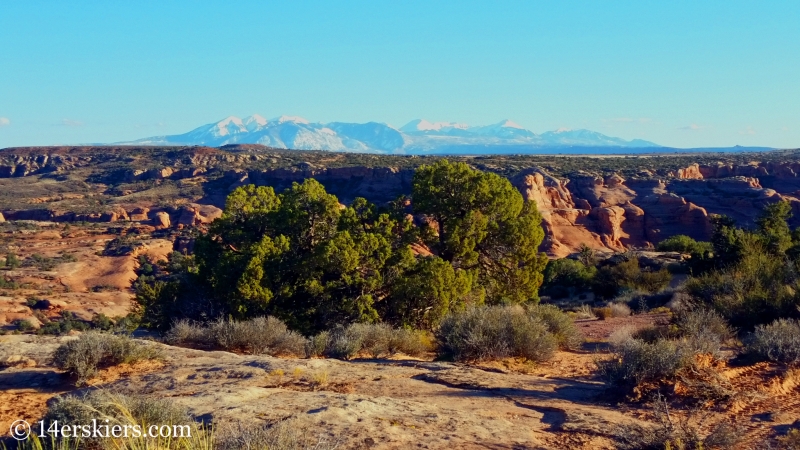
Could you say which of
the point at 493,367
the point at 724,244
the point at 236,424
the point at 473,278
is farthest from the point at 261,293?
the point at 724,244

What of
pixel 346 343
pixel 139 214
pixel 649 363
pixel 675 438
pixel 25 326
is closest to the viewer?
pixel 675 438

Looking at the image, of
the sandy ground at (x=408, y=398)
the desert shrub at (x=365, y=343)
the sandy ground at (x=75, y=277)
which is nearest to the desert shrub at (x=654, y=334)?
the sandy ground at (x=408, y=398)

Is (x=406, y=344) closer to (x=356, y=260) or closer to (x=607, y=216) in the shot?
(x=356, y=260)

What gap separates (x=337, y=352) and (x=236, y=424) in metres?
4.85

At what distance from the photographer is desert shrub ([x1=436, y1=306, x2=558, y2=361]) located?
10.0 metres

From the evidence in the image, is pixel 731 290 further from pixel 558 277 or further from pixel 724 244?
pixel 558 277

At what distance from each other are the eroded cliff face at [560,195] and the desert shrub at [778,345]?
1401 inches

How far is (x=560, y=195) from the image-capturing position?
2132 inches

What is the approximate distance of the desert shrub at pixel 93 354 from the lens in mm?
7897

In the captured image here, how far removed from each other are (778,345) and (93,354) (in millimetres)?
9327

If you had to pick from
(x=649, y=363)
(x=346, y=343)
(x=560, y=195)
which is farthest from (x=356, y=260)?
(x=560, y=195)

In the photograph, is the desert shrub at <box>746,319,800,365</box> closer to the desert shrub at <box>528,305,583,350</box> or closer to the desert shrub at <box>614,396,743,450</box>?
the desert shrub at <box>614,396,743,450</box>

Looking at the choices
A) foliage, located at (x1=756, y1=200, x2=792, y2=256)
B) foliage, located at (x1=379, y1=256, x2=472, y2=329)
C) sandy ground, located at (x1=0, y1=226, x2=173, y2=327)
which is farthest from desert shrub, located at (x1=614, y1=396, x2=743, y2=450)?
sandy ground, located at (x1=0, y1=226, x2=173, y2=327)

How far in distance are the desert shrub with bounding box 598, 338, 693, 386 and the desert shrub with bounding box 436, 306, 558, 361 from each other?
2589mm
